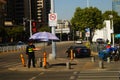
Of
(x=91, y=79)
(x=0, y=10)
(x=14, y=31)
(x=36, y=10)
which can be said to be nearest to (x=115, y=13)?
(x=0, y=10)

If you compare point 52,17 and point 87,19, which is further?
point 87,19

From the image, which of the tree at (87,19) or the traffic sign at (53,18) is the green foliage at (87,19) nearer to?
the tree at (87,19)

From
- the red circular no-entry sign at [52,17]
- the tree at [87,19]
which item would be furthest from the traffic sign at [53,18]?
the tree at [87,19]

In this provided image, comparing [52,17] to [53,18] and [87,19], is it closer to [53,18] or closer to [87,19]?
[53,18]

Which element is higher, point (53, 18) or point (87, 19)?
point (87, 19)

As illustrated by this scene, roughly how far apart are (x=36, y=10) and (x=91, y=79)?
7146 inches

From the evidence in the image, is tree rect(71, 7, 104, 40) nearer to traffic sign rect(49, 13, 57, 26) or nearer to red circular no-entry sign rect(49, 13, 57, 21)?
traffic sign rect(49, 13, 57, 26)

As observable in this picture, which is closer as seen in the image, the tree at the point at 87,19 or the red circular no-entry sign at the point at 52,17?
the red circular no-entry sign at the point at 52,17

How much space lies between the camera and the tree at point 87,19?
77.1 metres

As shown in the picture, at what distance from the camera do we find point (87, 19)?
3046 inches

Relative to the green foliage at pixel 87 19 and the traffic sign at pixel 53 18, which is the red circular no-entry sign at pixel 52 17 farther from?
the green foliage at pixel 87 19

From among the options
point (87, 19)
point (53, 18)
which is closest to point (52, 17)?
point (53, 18)

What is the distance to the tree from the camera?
77.1 metres

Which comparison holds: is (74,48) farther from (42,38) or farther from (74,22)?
(74,22)
